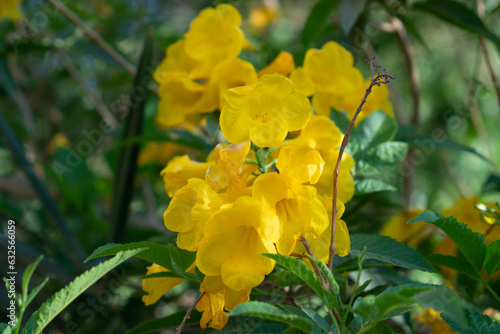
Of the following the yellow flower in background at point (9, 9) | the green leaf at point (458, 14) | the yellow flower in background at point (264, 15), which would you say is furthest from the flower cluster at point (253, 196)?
the yellow flower in background at point (264, 15)

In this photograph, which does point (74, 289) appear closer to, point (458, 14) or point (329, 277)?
point (329, 277)

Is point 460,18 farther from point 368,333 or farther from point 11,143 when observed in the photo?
point 11,143

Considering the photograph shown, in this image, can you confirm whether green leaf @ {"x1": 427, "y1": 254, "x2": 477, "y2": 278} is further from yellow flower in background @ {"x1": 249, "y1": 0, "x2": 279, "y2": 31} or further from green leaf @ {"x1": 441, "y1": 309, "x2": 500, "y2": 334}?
yellow flower in background @ {"x1": 249, "y1": 0, "x2": 279, "y2": 31}

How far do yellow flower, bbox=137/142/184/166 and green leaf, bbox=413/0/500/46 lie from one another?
669mm

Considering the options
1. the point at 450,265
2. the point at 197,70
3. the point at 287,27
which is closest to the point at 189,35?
the point at 197,70

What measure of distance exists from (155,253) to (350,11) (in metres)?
0.56

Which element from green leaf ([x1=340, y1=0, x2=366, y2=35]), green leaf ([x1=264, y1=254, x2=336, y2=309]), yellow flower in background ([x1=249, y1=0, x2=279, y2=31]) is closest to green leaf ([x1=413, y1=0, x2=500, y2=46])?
green leaf ([x1=340, y1=0, x2=366, y2=35])

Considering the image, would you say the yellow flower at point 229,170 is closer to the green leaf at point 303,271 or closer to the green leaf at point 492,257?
the green leaf at point 303,271

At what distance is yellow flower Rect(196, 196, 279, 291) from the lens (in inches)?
16.3

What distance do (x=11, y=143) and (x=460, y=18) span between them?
921mm

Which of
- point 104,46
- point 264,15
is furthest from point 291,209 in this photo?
point 264,15

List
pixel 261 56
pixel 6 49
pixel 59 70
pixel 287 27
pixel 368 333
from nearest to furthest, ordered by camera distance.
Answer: pixel 368 333
pixel 261 56
pixel 6 49
pixel 59 70
pixel 287 27

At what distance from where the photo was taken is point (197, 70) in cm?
68

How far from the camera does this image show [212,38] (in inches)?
27.4
